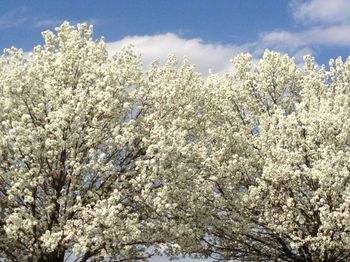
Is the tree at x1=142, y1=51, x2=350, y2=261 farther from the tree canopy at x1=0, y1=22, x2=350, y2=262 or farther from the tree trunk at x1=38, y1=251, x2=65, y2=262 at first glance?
the tree trunk at x1=38, y1=251, x2=65, y2=262

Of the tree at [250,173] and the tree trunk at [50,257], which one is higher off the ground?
the tree at [250,173]

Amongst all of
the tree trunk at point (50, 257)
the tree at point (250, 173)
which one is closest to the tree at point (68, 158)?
the tree trunk at point (50, 257)

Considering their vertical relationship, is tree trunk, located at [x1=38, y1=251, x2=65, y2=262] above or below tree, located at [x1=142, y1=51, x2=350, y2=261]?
below

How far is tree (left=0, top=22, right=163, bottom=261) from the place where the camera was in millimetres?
24703

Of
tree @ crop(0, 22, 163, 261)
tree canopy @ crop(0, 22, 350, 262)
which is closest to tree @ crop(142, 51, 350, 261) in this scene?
tree canopy @ crop(0, 22, 350, 262)

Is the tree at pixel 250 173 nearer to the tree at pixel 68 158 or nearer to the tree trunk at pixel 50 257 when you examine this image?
the tree at pixel 68 158

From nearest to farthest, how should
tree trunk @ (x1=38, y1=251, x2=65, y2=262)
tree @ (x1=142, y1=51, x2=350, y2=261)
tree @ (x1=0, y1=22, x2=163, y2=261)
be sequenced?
tree @ (x1=0, y1=22, x2=163, y2=261)
tree trunk @ (x1=38, y1=251, x2=65, y2=262)
tree @ (x1=142, y1=51, x2=350, y2=261)

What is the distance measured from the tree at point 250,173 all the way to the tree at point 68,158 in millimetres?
1810

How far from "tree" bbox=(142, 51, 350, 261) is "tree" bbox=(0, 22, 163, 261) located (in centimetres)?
181

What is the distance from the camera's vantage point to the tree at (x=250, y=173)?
28172 millimetres

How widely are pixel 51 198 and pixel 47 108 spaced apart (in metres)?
4.17

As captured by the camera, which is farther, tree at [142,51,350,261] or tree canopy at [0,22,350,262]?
tree at [142,51,350,261]

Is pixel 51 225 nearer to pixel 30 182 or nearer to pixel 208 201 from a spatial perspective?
pixel 30 182

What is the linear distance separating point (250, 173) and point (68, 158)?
1044 centimetres
